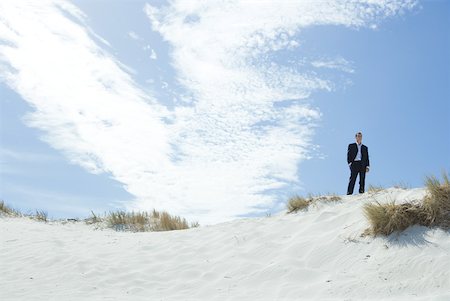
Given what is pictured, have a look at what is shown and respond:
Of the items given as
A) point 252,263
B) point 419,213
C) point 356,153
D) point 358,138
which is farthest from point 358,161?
point 252,263

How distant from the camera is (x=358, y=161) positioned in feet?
38.4

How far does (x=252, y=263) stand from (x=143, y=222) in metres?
6.94

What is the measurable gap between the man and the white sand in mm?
1925

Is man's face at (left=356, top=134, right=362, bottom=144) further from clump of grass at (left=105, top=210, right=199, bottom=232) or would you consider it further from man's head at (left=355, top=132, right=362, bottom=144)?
clump of grass at (left=105, top=210, right=199, bottom=232)

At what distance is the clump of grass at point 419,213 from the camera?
7161mm

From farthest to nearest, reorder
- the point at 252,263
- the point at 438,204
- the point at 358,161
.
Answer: the point at 358,161 → the point at 252,263 → the point at 438,204

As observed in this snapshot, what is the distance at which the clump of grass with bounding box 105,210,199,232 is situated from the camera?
13680mm

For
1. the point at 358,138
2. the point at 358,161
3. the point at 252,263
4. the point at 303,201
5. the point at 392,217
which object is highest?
the point at 358,138

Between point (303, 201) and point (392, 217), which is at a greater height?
point (303, 201)

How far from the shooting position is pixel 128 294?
6957 mm

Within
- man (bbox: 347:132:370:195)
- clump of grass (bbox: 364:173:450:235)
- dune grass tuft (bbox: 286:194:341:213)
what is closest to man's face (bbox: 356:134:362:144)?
man (bbox: 347:132:370:195)

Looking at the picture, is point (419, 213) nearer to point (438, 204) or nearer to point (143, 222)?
point (438, 204)

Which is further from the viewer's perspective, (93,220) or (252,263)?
(93,220)

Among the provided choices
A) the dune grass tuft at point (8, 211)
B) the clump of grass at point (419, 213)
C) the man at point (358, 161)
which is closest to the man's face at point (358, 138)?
the man at point (358, 161)
